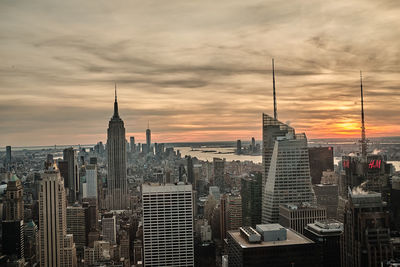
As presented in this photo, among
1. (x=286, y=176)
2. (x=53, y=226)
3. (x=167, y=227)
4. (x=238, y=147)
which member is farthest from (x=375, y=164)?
(x=53, y=226)

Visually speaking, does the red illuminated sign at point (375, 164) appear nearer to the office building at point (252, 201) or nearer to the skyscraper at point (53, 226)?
the office building at point (252, 201)

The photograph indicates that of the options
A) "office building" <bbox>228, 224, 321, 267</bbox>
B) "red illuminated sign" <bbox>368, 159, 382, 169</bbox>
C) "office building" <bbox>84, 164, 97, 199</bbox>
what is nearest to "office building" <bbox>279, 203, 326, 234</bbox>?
"red illuminated sign" <bbox>368, 159, 382, 169</bbox>

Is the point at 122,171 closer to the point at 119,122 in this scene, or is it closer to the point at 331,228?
the point at 119,122

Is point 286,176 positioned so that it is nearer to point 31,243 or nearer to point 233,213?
point 233,213

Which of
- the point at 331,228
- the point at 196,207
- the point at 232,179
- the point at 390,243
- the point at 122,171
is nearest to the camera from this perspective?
the point at 390,243

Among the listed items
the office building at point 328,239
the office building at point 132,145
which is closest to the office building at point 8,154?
the office building at point 328,239

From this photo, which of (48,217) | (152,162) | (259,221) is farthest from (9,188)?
(152,162)

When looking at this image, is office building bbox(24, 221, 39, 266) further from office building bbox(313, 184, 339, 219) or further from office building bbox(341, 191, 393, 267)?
office building bbox(341, 191, 393, 267)
